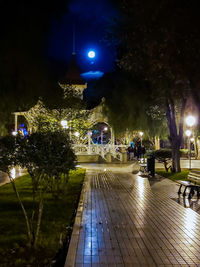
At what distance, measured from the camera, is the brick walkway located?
5.00 m

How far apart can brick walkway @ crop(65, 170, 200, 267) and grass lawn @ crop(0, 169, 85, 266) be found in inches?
13.3

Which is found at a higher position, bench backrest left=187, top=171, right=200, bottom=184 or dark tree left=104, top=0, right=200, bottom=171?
dark tree left=104, top=0, right=200, bottom=171

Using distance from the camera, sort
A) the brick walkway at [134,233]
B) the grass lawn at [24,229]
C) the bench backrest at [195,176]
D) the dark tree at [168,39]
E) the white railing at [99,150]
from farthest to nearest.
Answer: the white railing at [99,150] → the bench backrest at [195,176] → the dark tree at [168,39] → the grass lawn at [24,229] → the brick walkway at [134,233]

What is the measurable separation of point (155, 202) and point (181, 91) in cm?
386

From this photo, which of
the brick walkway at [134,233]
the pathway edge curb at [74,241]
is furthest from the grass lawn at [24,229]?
the brick walkway at [134,233]

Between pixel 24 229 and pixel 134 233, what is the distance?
2445 millimetres

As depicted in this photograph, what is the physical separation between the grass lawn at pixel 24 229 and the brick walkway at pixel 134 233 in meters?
0.34

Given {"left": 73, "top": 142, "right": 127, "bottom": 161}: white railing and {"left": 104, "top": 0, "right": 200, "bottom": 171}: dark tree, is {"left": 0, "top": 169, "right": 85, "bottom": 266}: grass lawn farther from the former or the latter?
{"left": 73, "top": 142, "right": 127, "bottom": 161}: white railing

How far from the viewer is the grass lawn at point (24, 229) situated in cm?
513

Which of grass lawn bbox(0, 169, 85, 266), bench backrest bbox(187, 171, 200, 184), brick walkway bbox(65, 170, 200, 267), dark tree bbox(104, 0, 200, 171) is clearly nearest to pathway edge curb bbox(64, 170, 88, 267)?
brick walkway bbox(65, 170, 200, 267)

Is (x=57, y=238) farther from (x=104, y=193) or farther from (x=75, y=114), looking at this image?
(x=75, y=114)

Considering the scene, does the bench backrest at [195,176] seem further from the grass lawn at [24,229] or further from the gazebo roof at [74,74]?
the gazebo roof at [74,74]

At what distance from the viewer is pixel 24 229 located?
6773mm

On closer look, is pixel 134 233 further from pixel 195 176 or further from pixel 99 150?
pixel 99 150
